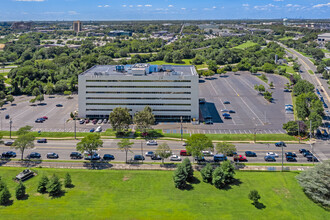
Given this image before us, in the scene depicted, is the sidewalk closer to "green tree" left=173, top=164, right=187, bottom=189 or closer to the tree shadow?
"green tree" left=173, top=164, right=187, bottom=189

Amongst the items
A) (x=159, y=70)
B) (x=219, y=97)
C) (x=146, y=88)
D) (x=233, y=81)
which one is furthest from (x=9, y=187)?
(x=233, y=81)

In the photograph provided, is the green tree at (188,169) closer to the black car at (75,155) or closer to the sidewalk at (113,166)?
the sidewalk at (113,166)

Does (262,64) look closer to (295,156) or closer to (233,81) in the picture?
(233,81)

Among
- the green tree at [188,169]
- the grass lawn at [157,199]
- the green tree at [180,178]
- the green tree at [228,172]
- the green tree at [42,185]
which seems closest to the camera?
the grass lawn at [157,199]

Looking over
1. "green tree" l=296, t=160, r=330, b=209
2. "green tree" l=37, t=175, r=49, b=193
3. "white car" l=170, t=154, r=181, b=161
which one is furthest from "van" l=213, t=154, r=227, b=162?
"green tree" l=37, t=175, r=49, b=193

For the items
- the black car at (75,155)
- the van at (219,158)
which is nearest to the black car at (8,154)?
the black car at (75,155)

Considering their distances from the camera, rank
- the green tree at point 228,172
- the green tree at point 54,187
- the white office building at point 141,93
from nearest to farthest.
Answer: the green tree at point 54,187, the green tree at point 228,172, the white office building at point 141,93
